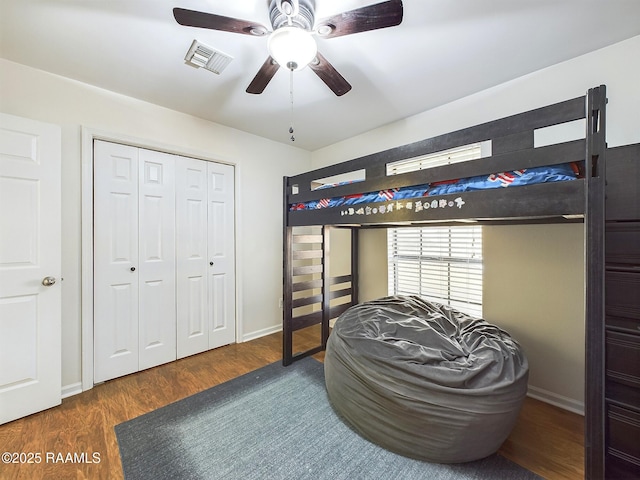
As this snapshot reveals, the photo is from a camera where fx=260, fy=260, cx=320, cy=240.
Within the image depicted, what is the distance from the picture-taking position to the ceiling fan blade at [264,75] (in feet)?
5.03

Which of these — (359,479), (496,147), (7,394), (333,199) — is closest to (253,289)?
(333,199)

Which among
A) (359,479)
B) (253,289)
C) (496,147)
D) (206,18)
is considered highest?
(206,18)

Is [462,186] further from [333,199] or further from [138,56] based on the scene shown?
[138,56]

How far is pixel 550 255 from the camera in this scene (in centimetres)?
193

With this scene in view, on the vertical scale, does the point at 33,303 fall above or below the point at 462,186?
below

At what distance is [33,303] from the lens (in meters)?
1.81

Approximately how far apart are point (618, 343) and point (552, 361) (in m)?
0.78

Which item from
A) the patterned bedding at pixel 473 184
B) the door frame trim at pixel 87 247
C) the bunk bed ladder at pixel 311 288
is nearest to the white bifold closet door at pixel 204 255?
the door frame trim at pixel 87 247

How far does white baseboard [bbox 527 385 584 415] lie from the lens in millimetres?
1825

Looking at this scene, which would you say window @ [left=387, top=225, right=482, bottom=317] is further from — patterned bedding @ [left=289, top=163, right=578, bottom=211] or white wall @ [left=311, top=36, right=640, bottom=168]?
patterned bedding @ [left=289, top=163, right=578, bottom=211]

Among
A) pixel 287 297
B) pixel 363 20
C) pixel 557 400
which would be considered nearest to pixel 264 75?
pixel 363 20

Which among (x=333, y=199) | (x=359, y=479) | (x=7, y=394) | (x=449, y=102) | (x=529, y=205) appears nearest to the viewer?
(x=529, y=205)

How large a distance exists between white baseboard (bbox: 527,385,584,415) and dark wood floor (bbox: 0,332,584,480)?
7 cm

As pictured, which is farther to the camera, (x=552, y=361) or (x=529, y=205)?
(x=552, y=361)
